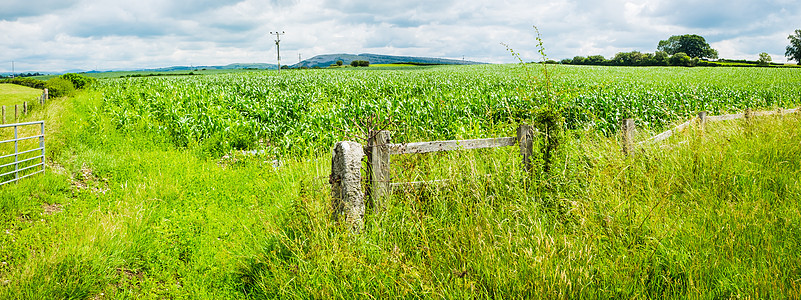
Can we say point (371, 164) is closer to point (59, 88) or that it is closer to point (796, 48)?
point (59, 88)

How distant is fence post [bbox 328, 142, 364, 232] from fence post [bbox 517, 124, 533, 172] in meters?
2.12

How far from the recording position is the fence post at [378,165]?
4.84 metres

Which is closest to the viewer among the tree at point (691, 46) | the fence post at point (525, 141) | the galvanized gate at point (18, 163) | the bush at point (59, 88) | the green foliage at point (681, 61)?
the fence post at point (525, 141)

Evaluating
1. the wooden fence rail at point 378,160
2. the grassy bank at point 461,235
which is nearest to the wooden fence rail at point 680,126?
the grassy bank at point 461,235

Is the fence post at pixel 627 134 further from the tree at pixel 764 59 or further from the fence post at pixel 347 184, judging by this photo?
the tree at pixel 764 59

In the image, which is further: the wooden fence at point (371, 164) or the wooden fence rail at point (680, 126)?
the wooden fence rail at point (680, 126)

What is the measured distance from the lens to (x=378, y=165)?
4883 millimetres

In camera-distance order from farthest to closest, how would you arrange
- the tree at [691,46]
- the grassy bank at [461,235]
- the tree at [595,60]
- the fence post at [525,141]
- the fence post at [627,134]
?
1. the tree at [691,46]
2. the tree at [595,60]
3. the fence post at [627,134]
4. the fence post at [525,141]
5. the grassy bank at [461,235]

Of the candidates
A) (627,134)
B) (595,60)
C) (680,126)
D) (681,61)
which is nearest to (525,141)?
(627,134)

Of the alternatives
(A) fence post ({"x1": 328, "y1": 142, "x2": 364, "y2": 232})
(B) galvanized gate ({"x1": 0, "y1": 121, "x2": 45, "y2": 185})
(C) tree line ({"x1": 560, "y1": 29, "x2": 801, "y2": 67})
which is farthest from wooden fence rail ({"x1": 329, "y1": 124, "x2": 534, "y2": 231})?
(C) tree line ({"x1": 560, "y1": 29, "x2": 801, "y2": 67})

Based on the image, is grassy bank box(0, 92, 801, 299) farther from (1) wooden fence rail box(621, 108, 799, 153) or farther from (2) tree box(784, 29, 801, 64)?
(2) tree box(784, 29, 801, 64)

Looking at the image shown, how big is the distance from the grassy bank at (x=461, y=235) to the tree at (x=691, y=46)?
5630 inches

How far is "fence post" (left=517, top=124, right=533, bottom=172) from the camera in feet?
18.3

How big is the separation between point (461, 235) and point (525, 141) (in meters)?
1.98
